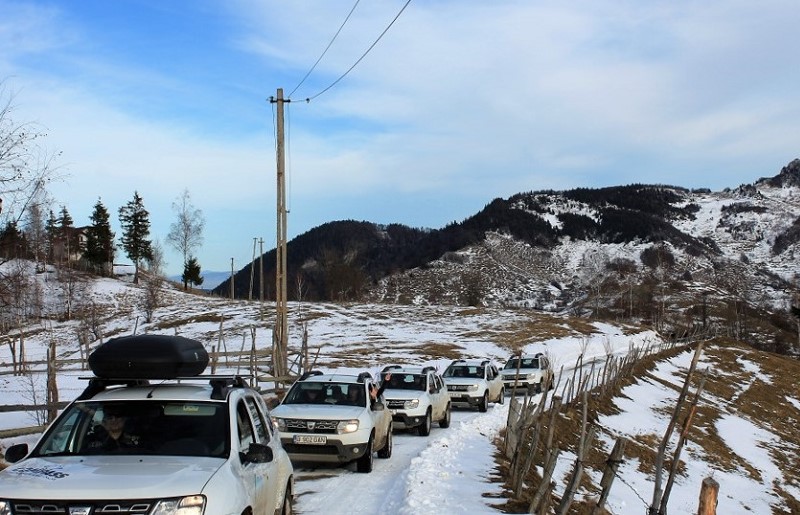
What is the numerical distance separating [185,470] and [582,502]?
1274 centimetres

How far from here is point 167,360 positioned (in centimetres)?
700

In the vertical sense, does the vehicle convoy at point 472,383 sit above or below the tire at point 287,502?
below

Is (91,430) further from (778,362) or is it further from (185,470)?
(778,362)

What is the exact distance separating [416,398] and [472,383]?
8.06m

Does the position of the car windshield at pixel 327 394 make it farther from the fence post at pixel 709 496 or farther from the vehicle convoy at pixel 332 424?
the fence post at pixel 709 496

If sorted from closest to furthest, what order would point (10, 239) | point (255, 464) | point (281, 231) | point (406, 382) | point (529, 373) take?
point (255, 464)
point (10, 239)
point (406, 382)
point (281, 231)
point (529, 373)

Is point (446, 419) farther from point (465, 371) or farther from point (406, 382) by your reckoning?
point (465, 371)

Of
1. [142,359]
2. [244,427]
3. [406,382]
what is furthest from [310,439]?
[406,382]

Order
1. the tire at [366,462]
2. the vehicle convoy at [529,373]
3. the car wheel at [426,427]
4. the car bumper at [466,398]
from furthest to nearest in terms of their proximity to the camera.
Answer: the vehicle convoy at [529,373], the car bumper at [466,398], the car wheel at [426,427], the tire at [366,462]

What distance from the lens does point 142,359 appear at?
698 centimetres

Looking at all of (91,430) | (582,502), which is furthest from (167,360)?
(582,502)

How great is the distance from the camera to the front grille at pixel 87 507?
16.3ft

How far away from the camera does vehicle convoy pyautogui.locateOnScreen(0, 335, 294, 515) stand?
505 cm

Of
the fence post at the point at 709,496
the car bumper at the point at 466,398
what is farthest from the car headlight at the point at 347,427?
the car bumper at the point at 466,398
